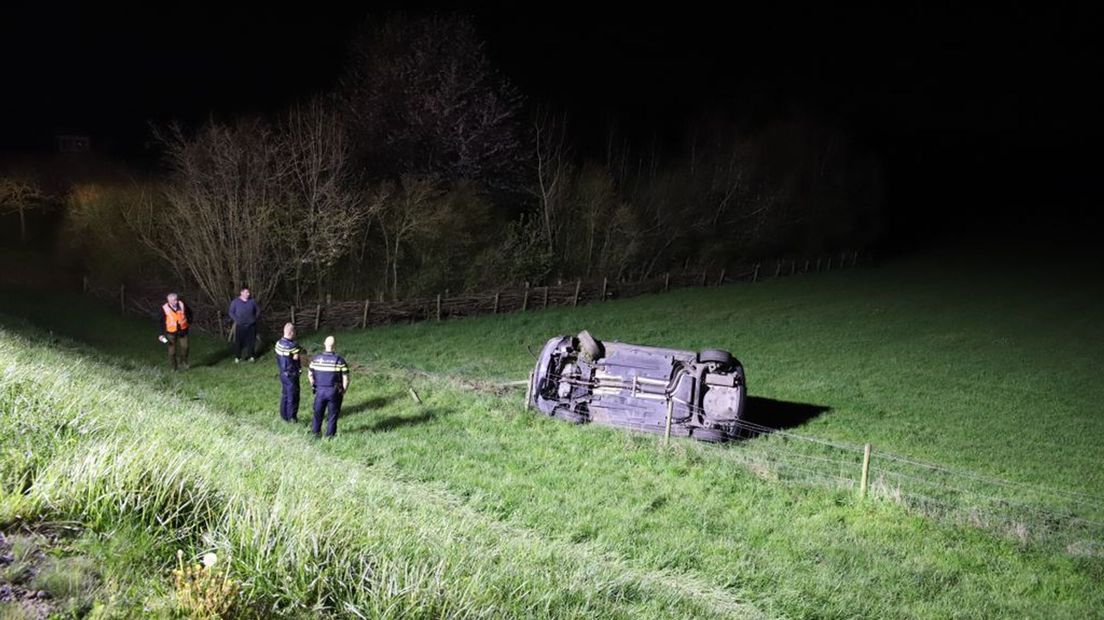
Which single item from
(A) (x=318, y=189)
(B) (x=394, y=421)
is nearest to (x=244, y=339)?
(B) (x=394, y=421)

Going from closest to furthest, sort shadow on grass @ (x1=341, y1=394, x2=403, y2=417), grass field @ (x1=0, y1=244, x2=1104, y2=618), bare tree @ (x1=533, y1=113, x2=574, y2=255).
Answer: grass field @ (x1=0, y1=244, x2=1104, y2=618)
shadow on grass @ (x1=341, y1=394, x2=403, y2=417)
bare tree @ (x1=533, y1=113, x2=574, y2=255)

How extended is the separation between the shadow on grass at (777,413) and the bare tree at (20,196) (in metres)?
42.8

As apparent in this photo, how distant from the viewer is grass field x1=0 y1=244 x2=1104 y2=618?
13.3 ft

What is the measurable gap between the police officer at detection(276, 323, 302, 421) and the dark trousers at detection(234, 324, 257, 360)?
6.79m

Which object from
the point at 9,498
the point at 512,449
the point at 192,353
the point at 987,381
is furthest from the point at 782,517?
the point at 192,353

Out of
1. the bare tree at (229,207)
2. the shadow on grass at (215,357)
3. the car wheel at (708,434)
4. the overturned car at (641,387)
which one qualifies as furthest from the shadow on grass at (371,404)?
the bare tree at (229,207)

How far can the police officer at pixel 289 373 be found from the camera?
13320 millimetres

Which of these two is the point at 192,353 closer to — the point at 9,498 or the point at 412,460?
the point at 412,460

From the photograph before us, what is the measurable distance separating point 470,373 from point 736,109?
31.4 meters

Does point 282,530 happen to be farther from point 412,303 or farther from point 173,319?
point 412,303

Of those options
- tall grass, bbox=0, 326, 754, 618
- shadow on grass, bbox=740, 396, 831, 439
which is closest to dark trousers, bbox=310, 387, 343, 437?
tall grass, bbox=0, 326, 754, 618

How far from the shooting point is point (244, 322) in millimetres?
19469

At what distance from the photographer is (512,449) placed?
1254 cm

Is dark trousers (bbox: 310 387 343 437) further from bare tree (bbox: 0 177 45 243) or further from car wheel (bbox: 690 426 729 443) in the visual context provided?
bare tree (bbox: 0 177 45 243)
